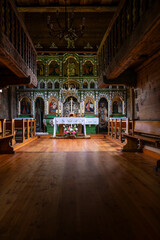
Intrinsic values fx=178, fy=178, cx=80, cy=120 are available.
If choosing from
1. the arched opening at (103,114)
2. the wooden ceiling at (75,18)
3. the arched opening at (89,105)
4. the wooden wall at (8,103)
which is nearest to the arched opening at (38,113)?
the wooden wall at (8,103)

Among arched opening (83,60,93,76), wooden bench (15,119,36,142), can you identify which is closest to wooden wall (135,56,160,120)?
wooden bench (15,119,36,142)

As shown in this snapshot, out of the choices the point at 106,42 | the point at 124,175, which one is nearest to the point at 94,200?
the point at 124,175

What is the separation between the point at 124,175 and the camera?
3.04 meters

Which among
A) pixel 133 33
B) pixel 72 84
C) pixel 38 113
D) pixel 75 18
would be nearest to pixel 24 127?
pixel 133 33

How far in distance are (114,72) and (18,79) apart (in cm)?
337

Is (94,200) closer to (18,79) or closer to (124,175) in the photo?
(124,175)

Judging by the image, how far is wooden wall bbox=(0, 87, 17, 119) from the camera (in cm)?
1066

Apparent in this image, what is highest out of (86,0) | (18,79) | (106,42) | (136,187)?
(86,0)

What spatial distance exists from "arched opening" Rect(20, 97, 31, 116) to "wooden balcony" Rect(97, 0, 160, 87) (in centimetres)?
772

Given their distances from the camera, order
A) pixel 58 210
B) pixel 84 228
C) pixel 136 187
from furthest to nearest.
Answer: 1. pixel 136 187
2. pixel 58 210
3. pixel 84 228

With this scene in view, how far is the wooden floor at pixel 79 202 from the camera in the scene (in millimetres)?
1502

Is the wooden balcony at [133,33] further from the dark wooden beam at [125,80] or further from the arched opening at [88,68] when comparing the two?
the arched opening at [88,68]

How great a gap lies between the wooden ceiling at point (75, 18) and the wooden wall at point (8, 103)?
3.67m

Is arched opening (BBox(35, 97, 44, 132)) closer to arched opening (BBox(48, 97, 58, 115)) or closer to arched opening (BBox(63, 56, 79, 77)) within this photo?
arched opening (BBox(48, 97, 58, 115))
